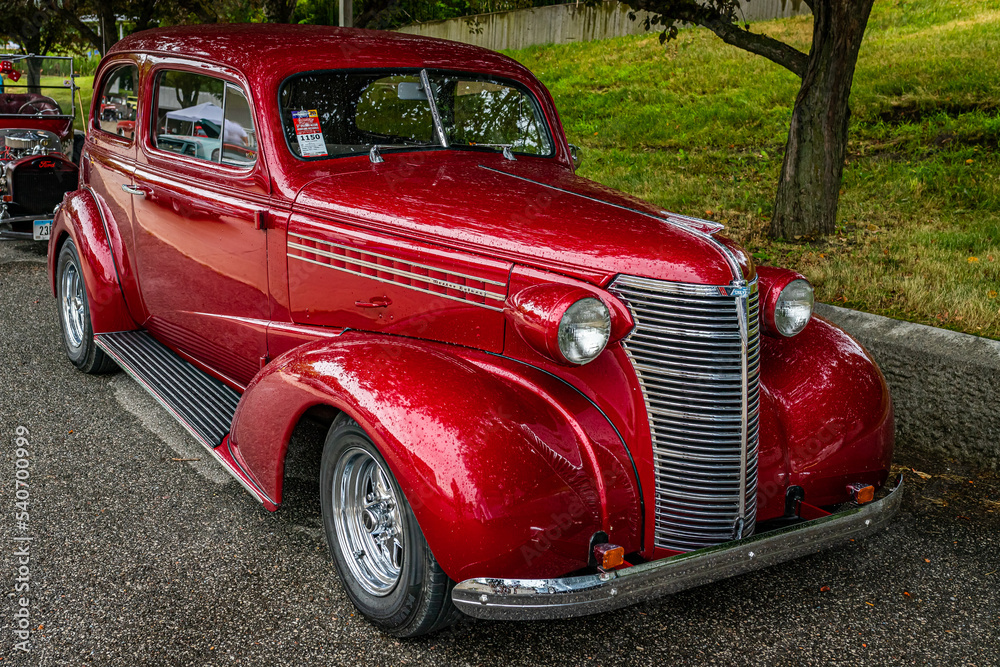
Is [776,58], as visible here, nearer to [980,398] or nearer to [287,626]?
[980,398]

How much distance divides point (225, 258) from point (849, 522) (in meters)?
2.67

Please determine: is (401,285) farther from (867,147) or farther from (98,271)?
(867,147)

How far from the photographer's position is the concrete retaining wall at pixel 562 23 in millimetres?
17312

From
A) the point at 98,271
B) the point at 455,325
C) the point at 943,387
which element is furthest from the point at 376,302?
the point at 943,387

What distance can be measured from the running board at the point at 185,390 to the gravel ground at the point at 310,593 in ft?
0.89

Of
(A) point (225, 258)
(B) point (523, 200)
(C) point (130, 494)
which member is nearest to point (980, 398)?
(B) point (523, 200)

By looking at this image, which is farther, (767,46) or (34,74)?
(34,74)

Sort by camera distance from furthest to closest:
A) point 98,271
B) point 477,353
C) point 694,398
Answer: point 98,271 → point 477,353 → point 694,398

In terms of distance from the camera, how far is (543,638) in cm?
266

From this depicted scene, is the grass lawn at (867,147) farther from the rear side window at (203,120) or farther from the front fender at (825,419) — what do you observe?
the rear side window at (203,120)

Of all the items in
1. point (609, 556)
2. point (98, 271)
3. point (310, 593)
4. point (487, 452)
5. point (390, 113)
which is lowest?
point (310, 593)

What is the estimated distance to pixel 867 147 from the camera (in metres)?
8.11

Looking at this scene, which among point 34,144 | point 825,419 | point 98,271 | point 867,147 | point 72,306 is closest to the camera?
point 825,419

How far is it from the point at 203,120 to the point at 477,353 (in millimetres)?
2033
